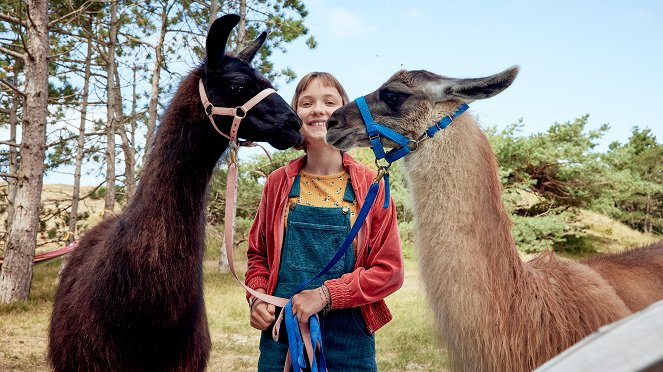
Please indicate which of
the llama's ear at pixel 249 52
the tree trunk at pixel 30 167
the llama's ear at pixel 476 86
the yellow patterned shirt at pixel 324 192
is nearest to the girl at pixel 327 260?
the yellow patterned shirt at pixel 324 192

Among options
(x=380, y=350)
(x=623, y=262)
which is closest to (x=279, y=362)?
(x=623, y=262)

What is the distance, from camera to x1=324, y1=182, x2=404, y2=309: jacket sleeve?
2086 millimetres

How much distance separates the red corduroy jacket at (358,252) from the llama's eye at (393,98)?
1.26 feet

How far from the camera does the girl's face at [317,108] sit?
2510mm

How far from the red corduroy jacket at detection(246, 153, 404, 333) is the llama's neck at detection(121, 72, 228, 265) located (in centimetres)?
31

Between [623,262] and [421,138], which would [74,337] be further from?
[623,262]

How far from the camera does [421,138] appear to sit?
8.26ft

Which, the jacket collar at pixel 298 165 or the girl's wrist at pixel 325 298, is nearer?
the girl's wrist at pixel 325 298

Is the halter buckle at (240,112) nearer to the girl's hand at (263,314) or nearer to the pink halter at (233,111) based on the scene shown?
the pink halter at (233,111)

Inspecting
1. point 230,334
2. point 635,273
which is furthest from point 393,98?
point 230,334

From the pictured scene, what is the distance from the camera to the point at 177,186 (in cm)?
239

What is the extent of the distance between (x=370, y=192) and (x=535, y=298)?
0.93 m

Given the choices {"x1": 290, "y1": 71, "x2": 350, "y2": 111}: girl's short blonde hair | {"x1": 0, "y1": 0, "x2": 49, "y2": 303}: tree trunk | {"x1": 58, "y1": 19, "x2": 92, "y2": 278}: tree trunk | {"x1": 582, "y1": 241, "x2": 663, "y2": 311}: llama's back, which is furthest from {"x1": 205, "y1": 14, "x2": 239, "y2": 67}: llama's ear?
{"x1": 58, "y1": 19, "x2": 92, "y2": 278}: tree trunk

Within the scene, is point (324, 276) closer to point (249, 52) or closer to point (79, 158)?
point (249, 52)
